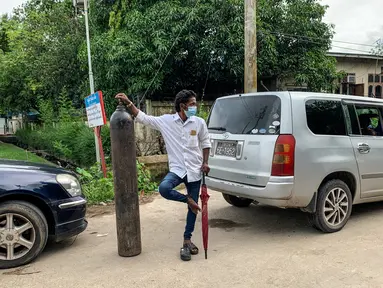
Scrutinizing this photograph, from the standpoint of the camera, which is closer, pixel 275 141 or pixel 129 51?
pixel 275 141

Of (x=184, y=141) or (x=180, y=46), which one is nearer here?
(x=184, y=141)

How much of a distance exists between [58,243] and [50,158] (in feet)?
34.6

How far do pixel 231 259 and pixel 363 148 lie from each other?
→ 2.48 meters

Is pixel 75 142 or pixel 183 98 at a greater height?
pixel 183 98

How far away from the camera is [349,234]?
472 cm

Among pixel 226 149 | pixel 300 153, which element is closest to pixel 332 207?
pixel 300 153

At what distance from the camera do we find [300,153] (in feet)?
14.2

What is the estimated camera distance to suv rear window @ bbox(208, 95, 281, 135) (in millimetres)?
4484

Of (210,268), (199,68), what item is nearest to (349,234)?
(210,268)

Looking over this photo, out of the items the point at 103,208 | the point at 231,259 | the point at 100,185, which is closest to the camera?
the point at 231,259

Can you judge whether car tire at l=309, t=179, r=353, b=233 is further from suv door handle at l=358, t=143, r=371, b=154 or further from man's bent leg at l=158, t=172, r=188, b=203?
man's bent leg at l=158, t=172, r=188, b=203

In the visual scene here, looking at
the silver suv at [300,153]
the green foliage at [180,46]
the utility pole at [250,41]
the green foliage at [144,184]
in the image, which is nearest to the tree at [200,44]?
the green foliage at [180,46]

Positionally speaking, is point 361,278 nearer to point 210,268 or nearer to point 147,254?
point 210,268

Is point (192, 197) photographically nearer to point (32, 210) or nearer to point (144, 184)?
point (32, 210)
